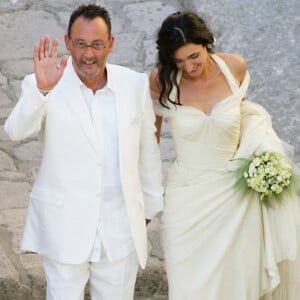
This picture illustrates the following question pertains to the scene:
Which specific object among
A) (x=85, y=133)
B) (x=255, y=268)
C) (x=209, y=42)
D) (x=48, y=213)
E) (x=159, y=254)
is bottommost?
(x=159, y=254)

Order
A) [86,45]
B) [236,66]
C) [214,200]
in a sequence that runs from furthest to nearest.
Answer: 1. [236,66]
2. [214,200]
3. [86,45]

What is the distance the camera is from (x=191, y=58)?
410 cm

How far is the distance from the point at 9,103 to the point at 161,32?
10.3ft

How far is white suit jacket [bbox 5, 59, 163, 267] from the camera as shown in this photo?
3754 mm

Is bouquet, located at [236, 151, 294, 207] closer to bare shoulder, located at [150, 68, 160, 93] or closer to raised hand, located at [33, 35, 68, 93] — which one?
bare shoulder, located at [150, 68, 160, 93]

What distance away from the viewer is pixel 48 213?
3887mm

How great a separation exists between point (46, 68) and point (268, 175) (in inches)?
45.6

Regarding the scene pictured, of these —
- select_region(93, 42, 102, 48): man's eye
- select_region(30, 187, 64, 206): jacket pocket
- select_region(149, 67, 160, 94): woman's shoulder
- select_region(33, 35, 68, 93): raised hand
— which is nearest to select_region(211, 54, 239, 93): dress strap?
select_region(149, 67, 160, 94): woman's shoulder

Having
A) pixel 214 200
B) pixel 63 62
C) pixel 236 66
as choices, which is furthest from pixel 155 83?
pixel 63 62

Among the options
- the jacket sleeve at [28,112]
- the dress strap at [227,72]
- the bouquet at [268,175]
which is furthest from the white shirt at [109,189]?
the dress strap at [227,72]

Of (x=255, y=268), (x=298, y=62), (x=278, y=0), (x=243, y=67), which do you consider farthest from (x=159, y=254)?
(x=278, y=0)

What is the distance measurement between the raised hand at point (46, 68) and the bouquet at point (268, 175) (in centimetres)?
104

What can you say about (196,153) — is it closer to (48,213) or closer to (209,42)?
(209,42)

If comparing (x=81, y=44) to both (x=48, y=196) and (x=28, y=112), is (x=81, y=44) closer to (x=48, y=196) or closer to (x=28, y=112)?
(x=28, y=112)
